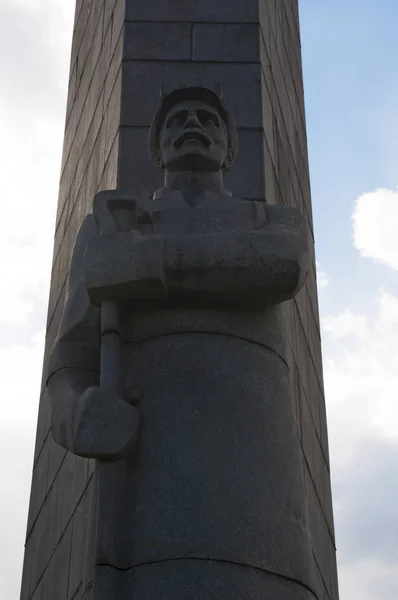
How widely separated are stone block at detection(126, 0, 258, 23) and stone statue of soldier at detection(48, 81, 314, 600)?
5.08m

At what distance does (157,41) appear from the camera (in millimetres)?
11258

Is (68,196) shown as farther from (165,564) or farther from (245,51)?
(165,564)

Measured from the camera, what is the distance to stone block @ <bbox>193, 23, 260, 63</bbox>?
435 inches

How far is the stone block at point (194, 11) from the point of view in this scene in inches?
452

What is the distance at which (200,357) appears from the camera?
601cm

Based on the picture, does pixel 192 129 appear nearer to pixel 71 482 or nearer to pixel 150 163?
pixel 150 163

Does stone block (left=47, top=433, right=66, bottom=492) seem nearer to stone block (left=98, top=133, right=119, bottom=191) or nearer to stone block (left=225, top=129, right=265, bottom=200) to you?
stone block (left=98, top=133, right=119, bottom=191)

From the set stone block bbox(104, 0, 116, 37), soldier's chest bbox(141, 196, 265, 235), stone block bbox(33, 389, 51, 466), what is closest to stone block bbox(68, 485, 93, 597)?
stone block bbox(33, 389, 51, 466)

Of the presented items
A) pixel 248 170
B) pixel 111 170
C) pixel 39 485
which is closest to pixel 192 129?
pixel 248 170

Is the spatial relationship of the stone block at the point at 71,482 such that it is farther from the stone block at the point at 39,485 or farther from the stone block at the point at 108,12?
the stone block at the point at 108,12

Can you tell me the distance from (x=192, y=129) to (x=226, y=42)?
14.7 feet

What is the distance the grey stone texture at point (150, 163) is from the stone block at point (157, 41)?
1cm

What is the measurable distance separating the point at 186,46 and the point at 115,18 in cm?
131

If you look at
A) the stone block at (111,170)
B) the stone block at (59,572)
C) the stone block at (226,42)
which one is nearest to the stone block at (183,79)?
the stone block at (226,42)
